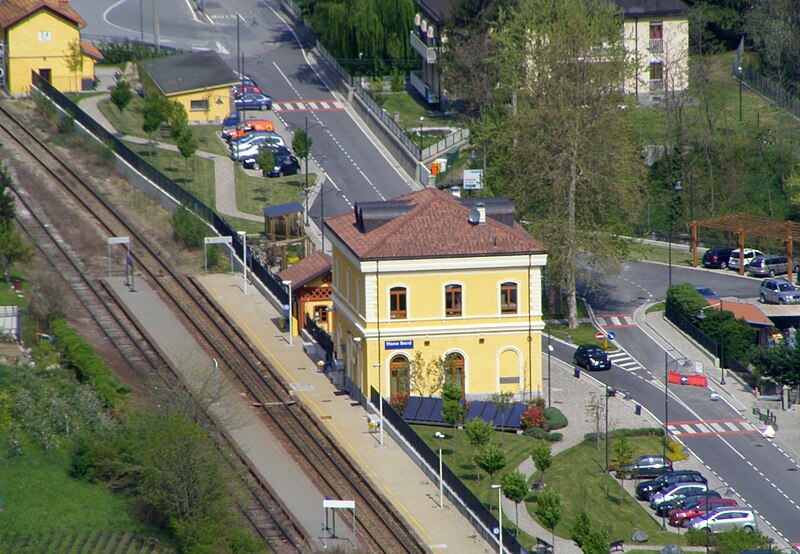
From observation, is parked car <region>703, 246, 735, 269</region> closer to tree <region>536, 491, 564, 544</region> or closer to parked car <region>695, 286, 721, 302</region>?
parked car <region>695, 286, 721, 302</region>

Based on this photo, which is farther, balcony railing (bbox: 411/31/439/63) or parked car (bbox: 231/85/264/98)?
balcony railing (bbox: 411/31/439/63)

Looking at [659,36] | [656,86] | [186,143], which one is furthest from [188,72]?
[659,36]

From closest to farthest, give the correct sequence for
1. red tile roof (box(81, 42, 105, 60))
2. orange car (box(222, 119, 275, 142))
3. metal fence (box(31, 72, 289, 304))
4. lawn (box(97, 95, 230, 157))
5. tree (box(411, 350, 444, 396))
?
1. tree (box(411, 350, 444, 396))
2. metal fence (box(31, 72, 289, 304))
3. lawn (box(97, 95, 230, 157))
4. orange car (box(222, 119, 275, 142))
5. red tile roof (box(81, 42, 105, 60))

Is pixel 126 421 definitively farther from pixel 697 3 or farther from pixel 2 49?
pixel 697 3

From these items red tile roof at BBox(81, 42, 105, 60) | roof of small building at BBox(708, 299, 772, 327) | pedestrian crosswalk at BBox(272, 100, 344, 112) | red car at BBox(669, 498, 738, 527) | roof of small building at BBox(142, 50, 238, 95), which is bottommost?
red car at BBox(669, 498, 738, 527)

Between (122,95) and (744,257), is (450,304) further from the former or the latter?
(122,95)

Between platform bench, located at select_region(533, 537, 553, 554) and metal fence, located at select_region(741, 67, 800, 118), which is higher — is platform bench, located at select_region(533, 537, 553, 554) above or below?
below

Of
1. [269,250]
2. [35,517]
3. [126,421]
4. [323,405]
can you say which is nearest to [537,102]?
[269,250]

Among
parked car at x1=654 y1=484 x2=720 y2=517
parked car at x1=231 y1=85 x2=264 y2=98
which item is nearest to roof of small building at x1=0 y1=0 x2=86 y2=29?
parked car at x1=231 y1=85 x2=264 y2=98

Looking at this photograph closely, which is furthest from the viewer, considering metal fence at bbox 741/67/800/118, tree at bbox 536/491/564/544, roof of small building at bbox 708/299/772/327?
metal fence at bbox 741/67/800/118
